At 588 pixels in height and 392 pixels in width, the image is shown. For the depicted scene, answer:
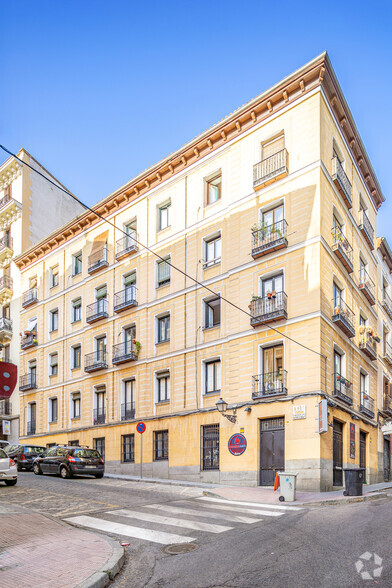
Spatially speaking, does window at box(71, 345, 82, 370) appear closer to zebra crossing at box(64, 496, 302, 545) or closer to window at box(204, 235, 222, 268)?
window at box(204, 235, 222, 268)

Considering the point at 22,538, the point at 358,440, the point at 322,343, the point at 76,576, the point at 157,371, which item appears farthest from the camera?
the point at 157,371

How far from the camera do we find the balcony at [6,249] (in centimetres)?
4227

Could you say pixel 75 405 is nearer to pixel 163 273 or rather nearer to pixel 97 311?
pixel 97 311

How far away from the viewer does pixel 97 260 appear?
33906mm

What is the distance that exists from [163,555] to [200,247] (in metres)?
19.2

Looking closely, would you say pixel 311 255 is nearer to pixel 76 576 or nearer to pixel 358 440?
pixel 358 440

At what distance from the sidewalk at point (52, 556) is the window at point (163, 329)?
1703 cm

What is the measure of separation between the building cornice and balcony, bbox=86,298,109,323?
5.02m

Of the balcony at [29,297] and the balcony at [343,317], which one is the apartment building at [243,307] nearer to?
the balcony at [343,317]

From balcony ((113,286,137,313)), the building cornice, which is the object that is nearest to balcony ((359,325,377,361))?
the building cornice

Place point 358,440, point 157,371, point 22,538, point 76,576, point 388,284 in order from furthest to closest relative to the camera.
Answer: point 388,284, point 157,371, point 358,440, point 22,538, point 76,576

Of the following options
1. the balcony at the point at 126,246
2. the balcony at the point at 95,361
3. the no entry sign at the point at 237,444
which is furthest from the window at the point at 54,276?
the no entry sign at the point at 237,444

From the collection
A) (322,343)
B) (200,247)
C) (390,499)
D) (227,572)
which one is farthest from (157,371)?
(227,572)

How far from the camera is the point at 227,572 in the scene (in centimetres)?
788
